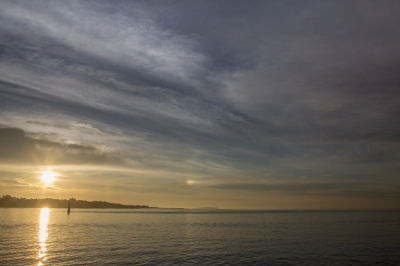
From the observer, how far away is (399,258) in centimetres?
4456

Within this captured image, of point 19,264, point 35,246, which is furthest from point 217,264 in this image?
point 35,246

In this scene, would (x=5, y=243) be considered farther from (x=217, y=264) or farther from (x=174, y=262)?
(x=217, y=264)

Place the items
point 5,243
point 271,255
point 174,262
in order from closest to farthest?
point 174,262
point 271,255
point 5,243

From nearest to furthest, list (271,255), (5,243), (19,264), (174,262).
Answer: (19,264) → (174,262) → (271,255) → (5,243)

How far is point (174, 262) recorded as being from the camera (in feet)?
129

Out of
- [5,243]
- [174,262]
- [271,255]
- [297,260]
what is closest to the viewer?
[174,262]

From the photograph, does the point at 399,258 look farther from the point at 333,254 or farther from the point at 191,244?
the point at 191,244

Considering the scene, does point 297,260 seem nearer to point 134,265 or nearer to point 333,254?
point 333,254

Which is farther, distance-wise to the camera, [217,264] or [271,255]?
[271,255]

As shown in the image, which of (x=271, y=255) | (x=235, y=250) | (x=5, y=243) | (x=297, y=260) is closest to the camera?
(x=297, y=260)

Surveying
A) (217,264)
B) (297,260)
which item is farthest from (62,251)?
(297,260)

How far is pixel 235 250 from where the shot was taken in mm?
49812

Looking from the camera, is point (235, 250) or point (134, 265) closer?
point (134, 265)

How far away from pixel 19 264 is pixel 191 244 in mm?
29622
